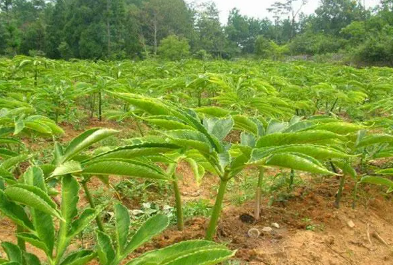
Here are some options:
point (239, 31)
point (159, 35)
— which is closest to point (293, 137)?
point (159, 35)

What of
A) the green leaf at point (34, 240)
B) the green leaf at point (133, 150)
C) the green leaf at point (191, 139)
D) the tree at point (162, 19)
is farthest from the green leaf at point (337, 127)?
the tree at point (162, 19)

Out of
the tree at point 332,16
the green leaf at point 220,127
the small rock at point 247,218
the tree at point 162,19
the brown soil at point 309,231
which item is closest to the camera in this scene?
the green leaf at point 220,127

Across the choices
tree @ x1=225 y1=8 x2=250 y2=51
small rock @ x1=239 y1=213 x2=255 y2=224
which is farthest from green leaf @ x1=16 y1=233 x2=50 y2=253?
tree @ x1=225 y1=8 x2=250 y2=51

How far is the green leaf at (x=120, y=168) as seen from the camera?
1.03m

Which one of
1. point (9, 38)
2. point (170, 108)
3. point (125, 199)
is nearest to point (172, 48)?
point (9, 38)

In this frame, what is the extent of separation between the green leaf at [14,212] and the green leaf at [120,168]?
19 centimetres

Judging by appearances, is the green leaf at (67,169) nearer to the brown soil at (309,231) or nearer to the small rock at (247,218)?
the brown soil at (309,231)

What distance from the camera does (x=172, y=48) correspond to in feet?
72.3

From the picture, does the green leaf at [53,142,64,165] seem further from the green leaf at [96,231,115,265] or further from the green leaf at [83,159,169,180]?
the green leaf at [96,231,115,265]

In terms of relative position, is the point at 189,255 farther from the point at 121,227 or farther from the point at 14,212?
the point at 14,212

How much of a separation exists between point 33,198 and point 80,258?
0.17m

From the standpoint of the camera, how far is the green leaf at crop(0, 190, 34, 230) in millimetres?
899

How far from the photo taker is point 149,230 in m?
1.05

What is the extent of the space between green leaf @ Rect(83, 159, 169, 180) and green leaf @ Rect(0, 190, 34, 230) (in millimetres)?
188
